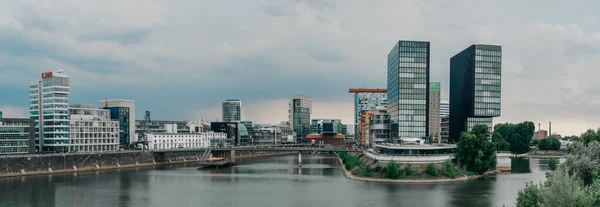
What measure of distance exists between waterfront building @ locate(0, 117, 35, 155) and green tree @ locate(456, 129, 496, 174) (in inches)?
3516

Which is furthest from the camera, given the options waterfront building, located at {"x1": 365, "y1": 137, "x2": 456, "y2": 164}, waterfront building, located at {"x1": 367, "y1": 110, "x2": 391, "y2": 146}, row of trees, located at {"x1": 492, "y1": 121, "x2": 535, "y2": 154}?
row of trees, located at {"x1": 492, "y1": 121, "x2": 535, "y2": 154}

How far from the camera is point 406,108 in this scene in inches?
4624

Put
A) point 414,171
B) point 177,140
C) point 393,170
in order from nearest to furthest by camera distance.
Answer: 1. point 393,170
2. point 414,171
3. point 177,140

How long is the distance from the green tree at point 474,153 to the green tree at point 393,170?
14620mm

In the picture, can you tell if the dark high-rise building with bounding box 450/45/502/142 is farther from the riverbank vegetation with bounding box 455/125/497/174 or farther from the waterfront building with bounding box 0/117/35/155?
the waterfront building with bounding box 0/117/35/155

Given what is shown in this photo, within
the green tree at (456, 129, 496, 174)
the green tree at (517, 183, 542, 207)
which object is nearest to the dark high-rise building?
the green tree at (456, 129, 496, 174)

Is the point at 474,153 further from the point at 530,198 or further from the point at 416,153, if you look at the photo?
the point at 530,198

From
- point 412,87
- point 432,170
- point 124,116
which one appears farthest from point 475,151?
point 124,116

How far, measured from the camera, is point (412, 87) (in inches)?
4587

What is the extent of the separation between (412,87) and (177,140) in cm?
9070

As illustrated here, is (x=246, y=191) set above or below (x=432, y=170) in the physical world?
below

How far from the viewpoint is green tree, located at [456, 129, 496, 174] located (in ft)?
300

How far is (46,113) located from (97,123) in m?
13.2

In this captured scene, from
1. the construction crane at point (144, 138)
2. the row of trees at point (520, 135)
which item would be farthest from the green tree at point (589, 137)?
the construction crane at point (144, 138)
